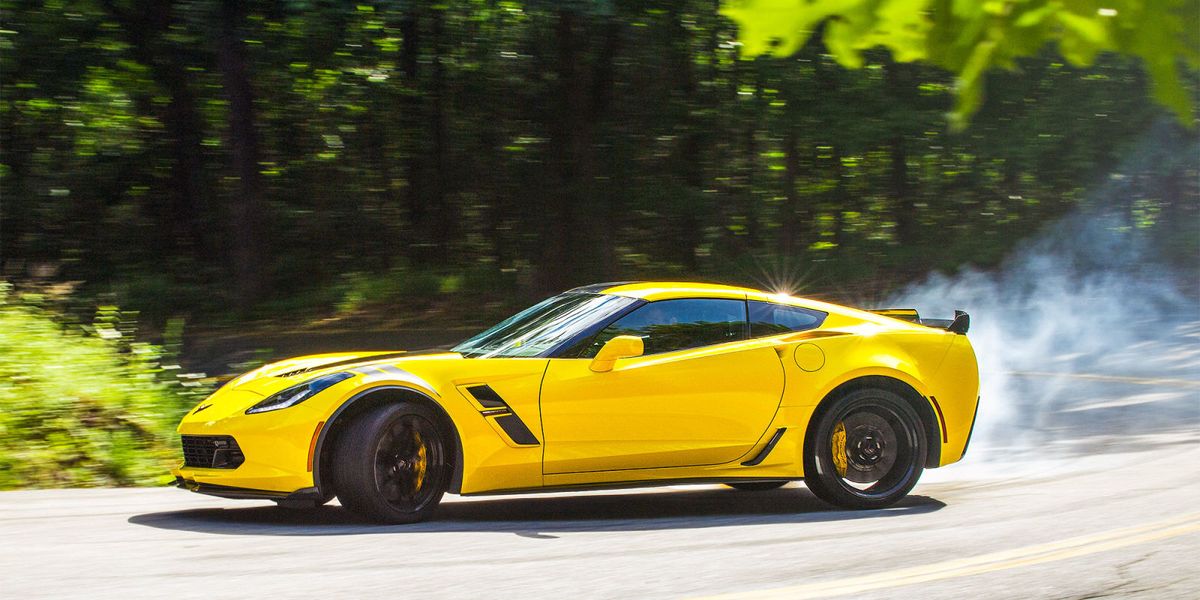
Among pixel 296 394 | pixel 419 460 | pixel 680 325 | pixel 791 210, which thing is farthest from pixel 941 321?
pixel 791 210

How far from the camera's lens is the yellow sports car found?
21.4ft

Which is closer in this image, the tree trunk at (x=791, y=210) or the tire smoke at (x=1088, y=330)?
the tire smoke at (x=1088, y=330)

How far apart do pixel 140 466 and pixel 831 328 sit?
4.75m

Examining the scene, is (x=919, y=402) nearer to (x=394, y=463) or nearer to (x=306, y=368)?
(x=394, y=463)

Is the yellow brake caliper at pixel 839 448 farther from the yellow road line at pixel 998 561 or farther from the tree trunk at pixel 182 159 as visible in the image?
the tree trunk at pixel 182 159

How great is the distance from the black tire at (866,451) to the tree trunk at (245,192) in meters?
11.6

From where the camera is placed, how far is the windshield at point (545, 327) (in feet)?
23.5

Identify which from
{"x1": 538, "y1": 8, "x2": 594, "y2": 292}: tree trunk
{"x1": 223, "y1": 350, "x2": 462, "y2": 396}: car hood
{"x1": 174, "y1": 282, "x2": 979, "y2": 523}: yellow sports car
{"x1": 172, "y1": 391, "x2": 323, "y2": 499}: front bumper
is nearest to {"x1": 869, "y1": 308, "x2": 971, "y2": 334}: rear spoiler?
{"x1": 174, "y1": 282, "x2": 979, "y2": 523}: yellow sports car

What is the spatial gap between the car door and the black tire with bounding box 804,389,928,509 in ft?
1.34

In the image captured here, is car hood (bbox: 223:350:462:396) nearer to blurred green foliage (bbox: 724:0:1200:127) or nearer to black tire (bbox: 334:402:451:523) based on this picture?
black tire (bbox: 334:402:451:523)

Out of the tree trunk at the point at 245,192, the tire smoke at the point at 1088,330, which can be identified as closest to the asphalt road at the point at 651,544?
the tire smoke at the point at 1088,330

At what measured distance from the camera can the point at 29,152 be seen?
59.9 ft

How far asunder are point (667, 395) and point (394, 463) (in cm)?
154

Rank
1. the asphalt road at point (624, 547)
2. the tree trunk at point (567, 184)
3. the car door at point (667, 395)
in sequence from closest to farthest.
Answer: the asphalt road at point (624, 547) < the car door at point (667, 395) < the tree trunk at point (567, 184)
